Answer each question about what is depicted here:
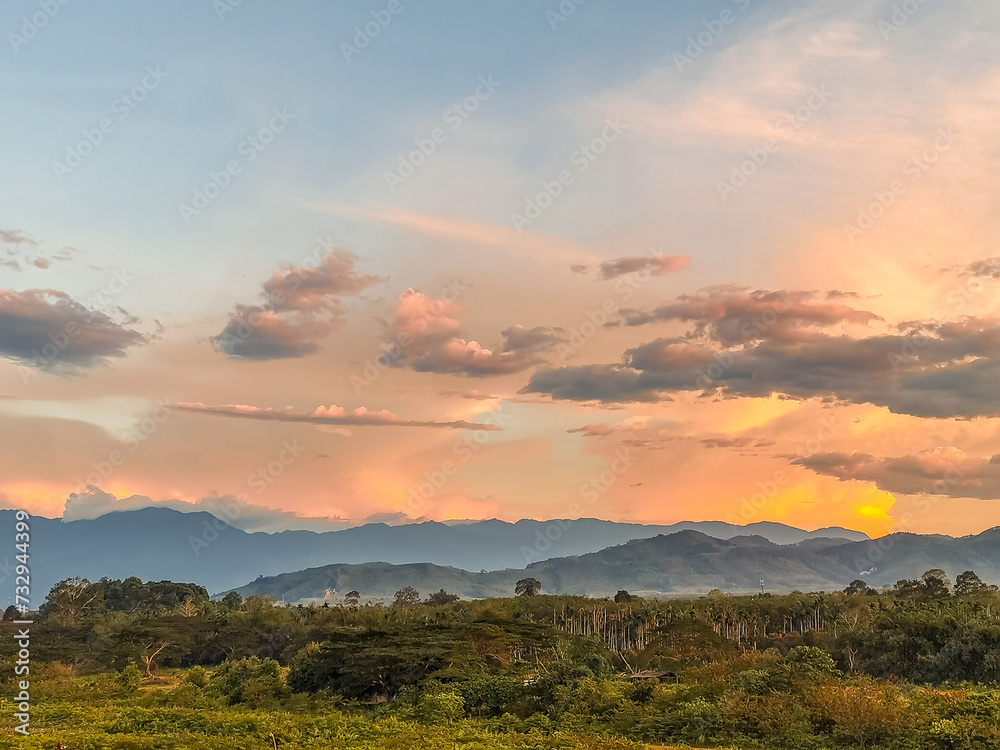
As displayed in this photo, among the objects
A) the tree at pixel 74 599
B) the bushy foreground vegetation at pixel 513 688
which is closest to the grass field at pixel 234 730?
the bushy foreground vegetation at pixel 513 688

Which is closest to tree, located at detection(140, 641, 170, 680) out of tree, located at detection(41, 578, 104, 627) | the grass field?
the grass field

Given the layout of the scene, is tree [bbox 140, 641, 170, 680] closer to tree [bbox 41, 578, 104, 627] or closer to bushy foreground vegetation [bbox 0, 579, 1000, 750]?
bushy foreground vegetation [bbox 0, 579, 1000, 750]

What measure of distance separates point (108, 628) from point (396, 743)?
209 feet

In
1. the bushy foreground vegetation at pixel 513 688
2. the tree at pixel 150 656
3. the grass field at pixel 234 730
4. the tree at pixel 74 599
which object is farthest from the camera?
the tree at pixel 74 599

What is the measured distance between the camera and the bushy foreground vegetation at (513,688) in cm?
3072

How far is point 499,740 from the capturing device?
2995 cm

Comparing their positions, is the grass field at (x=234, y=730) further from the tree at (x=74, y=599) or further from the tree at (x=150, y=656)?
the tree at (x=74, y=599)

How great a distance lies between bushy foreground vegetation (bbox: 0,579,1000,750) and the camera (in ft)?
101

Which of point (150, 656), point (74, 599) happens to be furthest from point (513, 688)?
point (74, 599)

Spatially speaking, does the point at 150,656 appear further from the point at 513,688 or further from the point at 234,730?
the point at 234,730

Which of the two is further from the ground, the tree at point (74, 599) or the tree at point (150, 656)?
the tree at point (74, 599)

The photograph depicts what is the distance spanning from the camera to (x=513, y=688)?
4266 centimetres

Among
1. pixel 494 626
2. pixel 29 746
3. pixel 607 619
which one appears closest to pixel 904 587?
pixel 607 619

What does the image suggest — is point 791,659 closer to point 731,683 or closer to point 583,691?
point 731,683
